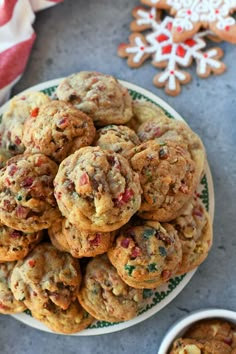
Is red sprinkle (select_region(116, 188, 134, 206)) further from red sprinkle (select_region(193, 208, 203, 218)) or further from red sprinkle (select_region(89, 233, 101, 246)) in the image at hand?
red sprinkle (select_region(193, 208, 203, 218))

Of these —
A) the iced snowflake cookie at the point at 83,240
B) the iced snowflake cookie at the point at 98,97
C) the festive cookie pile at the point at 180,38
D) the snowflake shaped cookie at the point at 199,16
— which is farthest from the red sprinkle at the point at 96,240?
the snowflake shaped cookie at the point at 199,16

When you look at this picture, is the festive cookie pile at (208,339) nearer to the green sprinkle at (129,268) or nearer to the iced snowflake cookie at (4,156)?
the green sprinkle at (129,268)

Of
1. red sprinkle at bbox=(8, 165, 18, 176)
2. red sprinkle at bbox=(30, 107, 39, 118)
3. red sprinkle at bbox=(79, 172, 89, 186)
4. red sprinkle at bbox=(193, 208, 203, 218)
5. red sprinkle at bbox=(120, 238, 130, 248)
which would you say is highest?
red sprinkle at bbox=(30, 107, 39, 118)

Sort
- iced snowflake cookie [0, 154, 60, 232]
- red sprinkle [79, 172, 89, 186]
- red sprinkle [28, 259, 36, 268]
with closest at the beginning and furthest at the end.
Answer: red sprinkle [79, 172, 89, 186] < iced snowflake cookie [0, 154, 60, 232] < red sprinkle [28, 259, 36, 268]

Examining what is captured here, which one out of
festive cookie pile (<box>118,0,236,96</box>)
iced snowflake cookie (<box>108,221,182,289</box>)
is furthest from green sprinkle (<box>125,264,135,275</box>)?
festive cookie pile (<box>118,0,236,96</box>)

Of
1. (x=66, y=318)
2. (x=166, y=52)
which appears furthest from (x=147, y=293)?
(x=166, y=52)

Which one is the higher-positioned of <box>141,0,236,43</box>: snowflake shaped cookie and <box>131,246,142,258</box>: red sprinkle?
<box>141,0,236,43</box>: snowflake shaped cookie

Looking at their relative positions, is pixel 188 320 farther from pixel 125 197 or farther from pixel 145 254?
pixel 125 197
